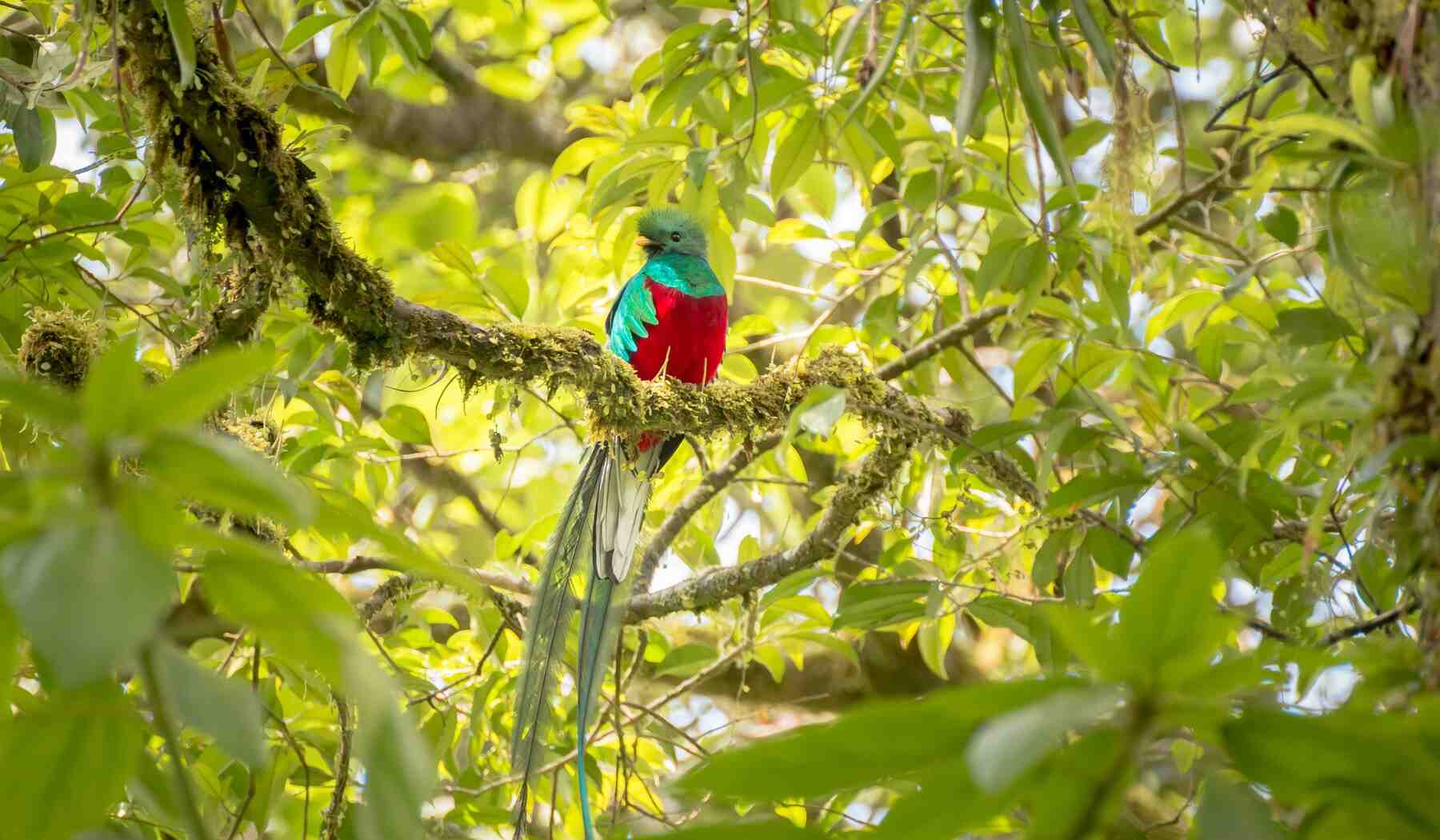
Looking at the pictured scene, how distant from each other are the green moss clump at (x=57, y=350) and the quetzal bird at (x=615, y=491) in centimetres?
108

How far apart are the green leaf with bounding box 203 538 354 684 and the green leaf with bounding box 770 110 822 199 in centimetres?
209

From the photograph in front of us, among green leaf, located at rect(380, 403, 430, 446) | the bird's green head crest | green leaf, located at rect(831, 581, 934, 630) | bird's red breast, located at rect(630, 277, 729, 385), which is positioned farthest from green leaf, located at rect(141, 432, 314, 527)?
the bird's green head crest

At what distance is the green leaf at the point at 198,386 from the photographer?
554mm

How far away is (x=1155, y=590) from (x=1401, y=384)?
525 millimetres

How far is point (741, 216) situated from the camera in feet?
9.14

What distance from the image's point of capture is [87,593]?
0.51 m

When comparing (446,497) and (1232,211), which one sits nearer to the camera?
(1232,211)

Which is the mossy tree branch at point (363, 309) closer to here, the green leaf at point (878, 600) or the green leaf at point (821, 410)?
the green leaf at point (878, 600)

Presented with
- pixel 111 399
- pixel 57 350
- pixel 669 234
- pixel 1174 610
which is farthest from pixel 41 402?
pixel 669 234

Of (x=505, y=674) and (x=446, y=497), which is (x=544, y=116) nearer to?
(x=446, y=497)

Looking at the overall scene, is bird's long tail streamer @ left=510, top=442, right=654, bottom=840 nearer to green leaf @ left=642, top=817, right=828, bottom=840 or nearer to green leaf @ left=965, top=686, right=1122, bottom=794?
green leaf @ left=642, top=817, right=828, bottom=840

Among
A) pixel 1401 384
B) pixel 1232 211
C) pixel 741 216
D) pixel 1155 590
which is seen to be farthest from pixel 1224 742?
pixel 1232 211

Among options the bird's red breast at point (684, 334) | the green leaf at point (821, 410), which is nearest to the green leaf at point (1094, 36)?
the green leaf at point (821, 410)

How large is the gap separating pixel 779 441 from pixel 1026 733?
112 inches
